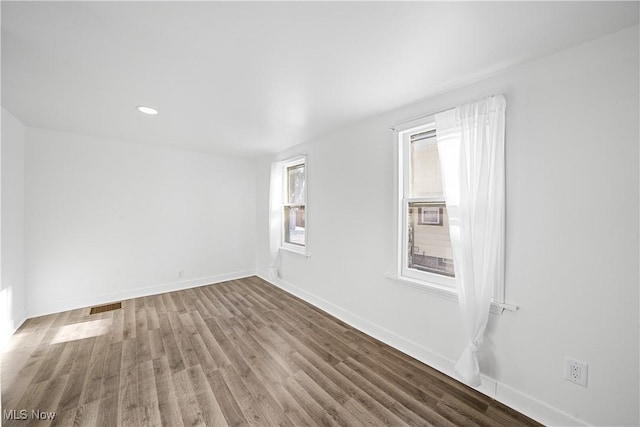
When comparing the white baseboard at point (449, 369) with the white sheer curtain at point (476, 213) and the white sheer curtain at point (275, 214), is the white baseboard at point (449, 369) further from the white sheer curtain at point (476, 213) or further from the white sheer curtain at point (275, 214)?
the white sheer curtain at point (275, 214)

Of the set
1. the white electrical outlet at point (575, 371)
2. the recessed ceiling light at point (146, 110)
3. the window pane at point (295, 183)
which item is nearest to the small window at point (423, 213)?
the white electrical outlet at point (575, 371)

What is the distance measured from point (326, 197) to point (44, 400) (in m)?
2.99

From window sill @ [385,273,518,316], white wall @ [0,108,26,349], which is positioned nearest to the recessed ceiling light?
white wall @ [0,108,26,349]

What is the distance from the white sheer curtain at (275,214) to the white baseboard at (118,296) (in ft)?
3.32

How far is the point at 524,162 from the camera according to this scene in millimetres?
1687

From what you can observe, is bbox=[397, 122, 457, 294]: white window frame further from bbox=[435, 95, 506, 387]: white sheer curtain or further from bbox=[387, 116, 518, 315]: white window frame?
bbox=[435, 95, 506, 387]: white sheer curtain

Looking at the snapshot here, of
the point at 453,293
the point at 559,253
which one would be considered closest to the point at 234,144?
the point at 453,293

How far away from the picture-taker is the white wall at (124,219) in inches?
125

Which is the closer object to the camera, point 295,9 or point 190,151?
point 295,9

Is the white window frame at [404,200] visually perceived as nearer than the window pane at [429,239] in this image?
No

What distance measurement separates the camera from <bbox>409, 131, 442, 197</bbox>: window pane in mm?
2266

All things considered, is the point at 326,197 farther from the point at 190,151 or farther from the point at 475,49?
the point at 190,151

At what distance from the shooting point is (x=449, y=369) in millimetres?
2062

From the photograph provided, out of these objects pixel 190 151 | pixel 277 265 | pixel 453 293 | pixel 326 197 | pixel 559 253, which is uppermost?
pixel 190 151
